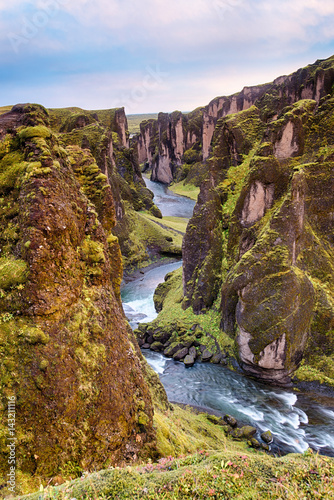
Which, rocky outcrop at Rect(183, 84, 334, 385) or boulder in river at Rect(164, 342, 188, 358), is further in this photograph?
boulder in river at Rect(164, 342, 188, 358)

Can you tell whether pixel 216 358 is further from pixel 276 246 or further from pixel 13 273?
pixel 13 273

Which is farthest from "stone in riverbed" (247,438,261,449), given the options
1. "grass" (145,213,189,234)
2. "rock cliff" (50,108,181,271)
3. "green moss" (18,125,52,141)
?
"grass" (145,213,189,234)

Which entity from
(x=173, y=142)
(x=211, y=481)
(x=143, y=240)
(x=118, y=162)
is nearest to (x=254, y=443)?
(x=211, y=481)

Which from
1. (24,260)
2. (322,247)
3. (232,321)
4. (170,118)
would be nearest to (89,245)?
(24,260)

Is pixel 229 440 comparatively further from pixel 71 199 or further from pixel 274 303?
pixel 71 199

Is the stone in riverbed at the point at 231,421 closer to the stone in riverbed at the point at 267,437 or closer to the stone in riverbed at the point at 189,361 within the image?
the stone in riverbed at the point at 267,437

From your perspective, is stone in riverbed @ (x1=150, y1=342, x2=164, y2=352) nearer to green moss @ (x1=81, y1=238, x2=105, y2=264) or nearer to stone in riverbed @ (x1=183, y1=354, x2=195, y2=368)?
stone in riverbed @ (x1=183, y1=354, x2=195, y2=368)
